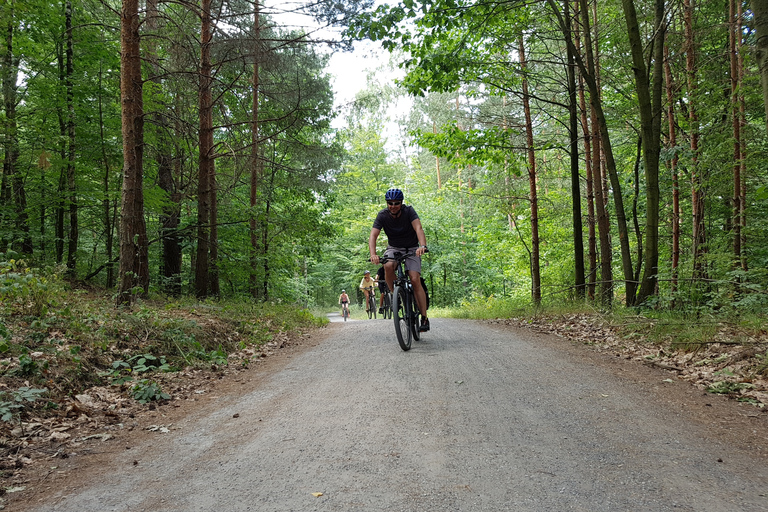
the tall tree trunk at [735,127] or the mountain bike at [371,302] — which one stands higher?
the tall tree trunk at [735,127]

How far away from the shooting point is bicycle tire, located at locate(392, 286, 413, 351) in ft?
22.1

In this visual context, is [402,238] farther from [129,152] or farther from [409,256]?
[129,152]

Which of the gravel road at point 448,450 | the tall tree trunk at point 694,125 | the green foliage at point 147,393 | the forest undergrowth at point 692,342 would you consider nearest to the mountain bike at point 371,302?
the forest undergrowth at point 692,342

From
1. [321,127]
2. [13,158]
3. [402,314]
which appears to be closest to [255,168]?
[321,127]

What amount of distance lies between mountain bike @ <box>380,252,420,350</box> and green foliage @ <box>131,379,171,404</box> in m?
3.18

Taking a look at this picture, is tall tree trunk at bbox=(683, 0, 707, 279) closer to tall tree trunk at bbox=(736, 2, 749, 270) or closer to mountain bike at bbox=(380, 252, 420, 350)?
tall tree trunk at bbox=(736, 2, 749, 270)

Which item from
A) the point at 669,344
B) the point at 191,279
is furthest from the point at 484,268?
the point at 669,344

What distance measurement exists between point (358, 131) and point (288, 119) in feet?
81.7

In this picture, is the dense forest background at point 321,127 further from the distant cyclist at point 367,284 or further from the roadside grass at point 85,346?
the distant cyclist at point 367,284

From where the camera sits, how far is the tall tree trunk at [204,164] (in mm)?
11125

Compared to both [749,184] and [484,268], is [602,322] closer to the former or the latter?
[749,184]

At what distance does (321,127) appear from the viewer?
13508 mm

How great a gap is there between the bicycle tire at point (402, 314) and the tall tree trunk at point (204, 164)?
6343 millimetres

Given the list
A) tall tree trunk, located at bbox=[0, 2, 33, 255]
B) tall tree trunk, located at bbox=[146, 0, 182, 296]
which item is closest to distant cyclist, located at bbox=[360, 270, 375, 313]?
tall tree trunk, located at bbox=[146, 0, 182, 296]
